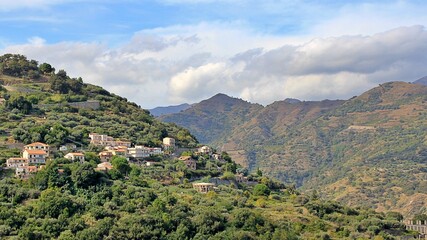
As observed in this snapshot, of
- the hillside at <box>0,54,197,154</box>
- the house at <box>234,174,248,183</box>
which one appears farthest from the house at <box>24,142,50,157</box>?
the house at <box>234,174,248,183</box>

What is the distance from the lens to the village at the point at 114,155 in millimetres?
60125

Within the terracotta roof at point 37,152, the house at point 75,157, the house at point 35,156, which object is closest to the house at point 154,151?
the house at point 75,157

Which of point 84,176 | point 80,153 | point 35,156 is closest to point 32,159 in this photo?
point 35,156

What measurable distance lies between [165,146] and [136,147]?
825cm

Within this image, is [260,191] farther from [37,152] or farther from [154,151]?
[37,152]

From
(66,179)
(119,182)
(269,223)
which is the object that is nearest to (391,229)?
(269,223)

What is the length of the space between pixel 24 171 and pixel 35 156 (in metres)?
4.14

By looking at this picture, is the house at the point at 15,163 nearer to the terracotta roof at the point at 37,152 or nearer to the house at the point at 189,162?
the terracotta roof at the point at 37,152

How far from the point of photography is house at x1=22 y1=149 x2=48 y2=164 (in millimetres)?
61250

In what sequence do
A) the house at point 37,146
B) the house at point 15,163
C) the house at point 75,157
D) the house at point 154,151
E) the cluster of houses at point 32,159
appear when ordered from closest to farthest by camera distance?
the cluster of houses at point 32,159, the house at point 15,163, the house at point 75,157, the house at point 37,146, the house at point 154,151

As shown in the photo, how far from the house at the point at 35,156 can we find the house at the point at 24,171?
2.84 meters

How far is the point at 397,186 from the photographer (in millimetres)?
136000

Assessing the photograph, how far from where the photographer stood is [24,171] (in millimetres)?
57812

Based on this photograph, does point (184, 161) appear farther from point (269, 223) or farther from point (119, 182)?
point (269, 223)
